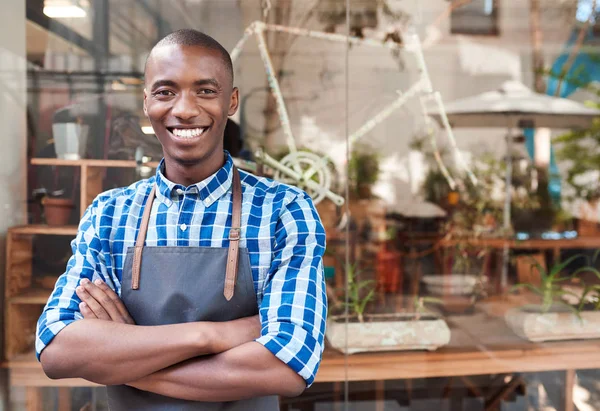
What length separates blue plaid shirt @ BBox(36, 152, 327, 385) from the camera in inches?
45.1

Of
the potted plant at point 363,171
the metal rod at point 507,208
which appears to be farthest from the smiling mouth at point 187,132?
the potted plant at point 363,171

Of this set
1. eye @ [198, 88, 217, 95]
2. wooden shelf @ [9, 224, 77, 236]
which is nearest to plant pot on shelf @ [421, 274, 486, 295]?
wooden shelf @ [9, 224, 77, 236]

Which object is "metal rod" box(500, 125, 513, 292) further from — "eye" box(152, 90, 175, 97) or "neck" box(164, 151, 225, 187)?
"eye" box(152, 90, 175, 97)

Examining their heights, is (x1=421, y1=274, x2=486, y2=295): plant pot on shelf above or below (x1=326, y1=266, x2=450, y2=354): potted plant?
above

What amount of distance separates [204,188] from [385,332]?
5.94 feet

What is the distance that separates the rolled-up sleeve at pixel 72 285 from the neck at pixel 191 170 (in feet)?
0.67

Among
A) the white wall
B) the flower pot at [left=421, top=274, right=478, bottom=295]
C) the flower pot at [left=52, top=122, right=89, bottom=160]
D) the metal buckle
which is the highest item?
the white wall

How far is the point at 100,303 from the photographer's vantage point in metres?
1.21

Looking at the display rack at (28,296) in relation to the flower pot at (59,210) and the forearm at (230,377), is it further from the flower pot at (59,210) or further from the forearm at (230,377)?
the forearm at (230,377)

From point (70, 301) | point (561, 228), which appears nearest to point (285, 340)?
point (70, 301)

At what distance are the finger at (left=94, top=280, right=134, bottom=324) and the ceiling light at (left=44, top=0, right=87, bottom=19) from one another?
2.16 m

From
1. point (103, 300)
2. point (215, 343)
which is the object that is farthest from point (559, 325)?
point (103, 300)

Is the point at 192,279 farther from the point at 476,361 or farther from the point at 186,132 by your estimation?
the point at 476,361

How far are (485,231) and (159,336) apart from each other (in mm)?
3954
